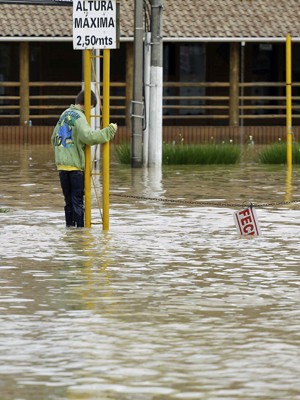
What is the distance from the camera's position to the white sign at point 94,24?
53.5 feet

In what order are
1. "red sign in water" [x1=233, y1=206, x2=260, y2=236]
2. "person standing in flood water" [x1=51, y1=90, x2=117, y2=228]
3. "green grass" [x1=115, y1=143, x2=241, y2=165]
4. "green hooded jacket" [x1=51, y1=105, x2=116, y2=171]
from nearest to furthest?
"red sign in water" [x1=233, y1=206, x2=260, y2=236] < "green hooded jacket" [x1=51, y1=105, x2=116, y2=171] < "person standing in flood water" [x1=51, y1=90, x2=117, y2=228] < "green grass" [x1=115, y1=143, x2=241, y2=165]

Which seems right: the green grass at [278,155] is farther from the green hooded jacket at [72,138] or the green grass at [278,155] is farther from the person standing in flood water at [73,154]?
the green hooded jacket at [72,138]

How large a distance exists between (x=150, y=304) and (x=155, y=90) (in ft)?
60.3

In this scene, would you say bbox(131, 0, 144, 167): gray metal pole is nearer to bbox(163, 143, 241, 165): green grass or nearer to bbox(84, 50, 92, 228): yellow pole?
bbox(163, 143, 241, 165): green grass

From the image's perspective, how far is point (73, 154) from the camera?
53.8ft

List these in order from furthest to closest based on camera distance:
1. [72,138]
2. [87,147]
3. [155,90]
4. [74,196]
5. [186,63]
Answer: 1. [186,63]
2. [155,90]
3. [74,196]
4. [87,147]
5. [72,138]

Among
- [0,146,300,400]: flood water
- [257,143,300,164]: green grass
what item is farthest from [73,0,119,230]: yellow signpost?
[257,143,300,164]: green grass

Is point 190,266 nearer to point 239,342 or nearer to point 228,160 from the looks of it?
point 239,342

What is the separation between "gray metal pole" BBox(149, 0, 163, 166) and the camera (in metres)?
28.4

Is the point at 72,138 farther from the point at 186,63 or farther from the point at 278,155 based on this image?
the point at 186,63

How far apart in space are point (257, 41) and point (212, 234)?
25.8 meters

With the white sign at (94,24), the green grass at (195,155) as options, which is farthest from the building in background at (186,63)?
the white sign at (94,24)

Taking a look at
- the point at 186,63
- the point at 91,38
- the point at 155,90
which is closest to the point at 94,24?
the point at 91,38

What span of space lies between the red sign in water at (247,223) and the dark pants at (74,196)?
1.76 meters
